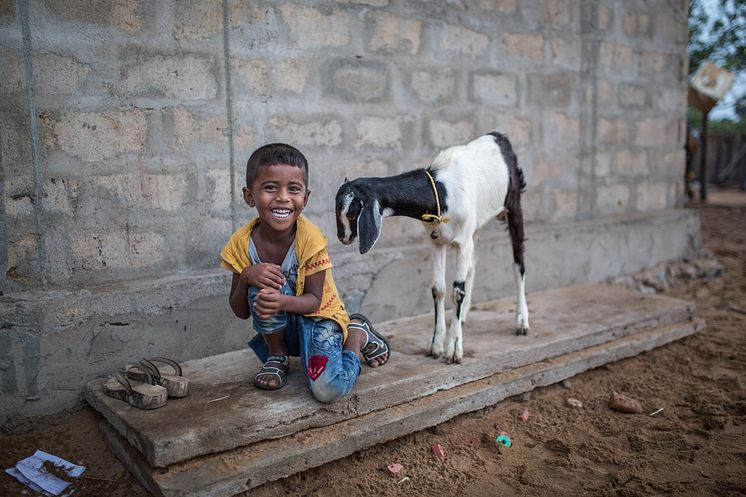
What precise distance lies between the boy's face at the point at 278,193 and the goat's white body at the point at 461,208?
829 millimetres

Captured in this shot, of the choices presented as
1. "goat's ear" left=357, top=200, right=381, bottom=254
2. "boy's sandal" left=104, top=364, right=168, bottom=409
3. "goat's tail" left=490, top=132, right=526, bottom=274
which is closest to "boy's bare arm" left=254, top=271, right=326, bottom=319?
"goat's ear" left=357, top=200, right=381, bottom=254

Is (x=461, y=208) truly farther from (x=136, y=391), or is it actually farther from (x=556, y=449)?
(x=136, y=391)

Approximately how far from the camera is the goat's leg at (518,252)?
11.8 ft

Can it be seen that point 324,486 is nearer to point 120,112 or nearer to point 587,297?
point 120,112

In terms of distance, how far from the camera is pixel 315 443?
8.41ft

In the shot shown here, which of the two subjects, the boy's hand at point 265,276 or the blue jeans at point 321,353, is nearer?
the boy's hand at point 265,276

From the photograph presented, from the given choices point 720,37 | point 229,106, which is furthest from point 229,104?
point 720,37

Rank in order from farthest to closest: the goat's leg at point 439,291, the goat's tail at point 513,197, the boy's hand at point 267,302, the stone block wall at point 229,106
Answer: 1. the goat's tail at point 513,197
2. the goat's leg at point 439,291
3. the stone block wall at point 229,106
4. the boy's hand at point 267,302

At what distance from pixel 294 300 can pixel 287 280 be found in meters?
0.17

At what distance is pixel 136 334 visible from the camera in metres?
3.15

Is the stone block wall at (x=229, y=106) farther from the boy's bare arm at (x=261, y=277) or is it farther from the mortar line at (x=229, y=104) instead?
the boy's bare arm at (x=261, y=277)

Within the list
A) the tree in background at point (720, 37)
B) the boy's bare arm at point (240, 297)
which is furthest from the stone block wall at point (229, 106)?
the tree in background at point (720, 37)

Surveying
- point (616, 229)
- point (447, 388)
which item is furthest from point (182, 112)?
point (616, 229)

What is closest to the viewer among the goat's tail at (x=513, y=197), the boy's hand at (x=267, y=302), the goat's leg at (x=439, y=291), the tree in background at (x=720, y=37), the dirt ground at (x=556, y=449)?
the boy's hand at (x=267, y=302)
